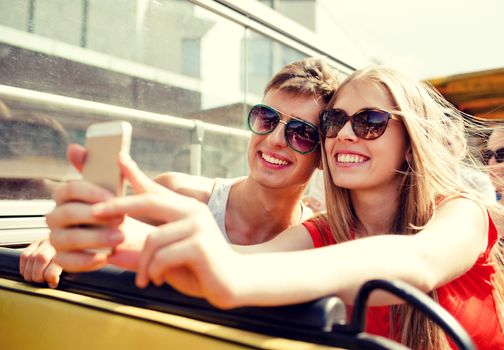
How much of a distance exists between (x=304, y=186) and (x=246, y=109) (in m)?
0.93

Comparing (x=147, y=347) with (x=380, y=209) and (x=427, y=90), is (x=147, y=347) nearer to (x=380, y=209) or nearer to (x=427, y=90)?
(x=380, y=209)

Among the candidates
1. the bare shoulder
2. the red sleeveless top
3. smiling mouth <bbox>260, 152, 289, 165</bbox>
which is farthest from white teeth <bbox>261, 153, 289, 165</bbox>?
the red sleeveless top

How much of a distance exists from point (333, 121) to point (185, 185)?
0.80m

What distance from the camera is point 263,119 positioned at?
2.08 metres

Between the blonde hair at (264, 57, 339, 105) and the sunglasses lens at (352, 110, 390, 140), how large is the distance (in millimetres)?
481

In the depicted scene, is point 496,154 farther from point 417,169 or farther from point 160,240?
point 160,240

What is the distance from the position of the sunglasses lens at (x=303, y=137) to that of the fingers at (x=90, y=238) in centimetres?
127

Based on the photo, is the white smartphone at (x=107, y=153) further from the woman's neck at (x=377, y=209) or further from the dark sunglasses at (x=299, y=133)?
the dark sunglasses at (x=299, y=133)

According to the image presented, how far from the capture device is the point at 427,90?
70.6 inches

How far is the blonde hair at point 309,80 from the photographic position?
2039 millimetres

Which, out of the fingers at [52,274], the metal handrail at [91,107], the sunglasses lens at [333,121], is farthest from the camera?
the metal handrail at [91,107]

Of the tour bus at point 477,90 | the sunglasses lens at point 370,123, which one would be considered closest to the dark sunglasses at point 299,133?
the sunglasses lens at point 370,123

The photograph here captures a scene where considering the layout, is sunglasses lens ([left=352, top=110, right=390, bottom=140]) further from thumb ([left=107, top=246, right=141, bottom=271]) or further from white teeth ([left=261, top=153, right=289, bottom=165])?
thumb ([left=107, top=246, right=141, bottom=271])

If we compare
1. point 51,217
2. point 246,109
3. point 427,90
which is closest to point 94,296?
point 51,217
